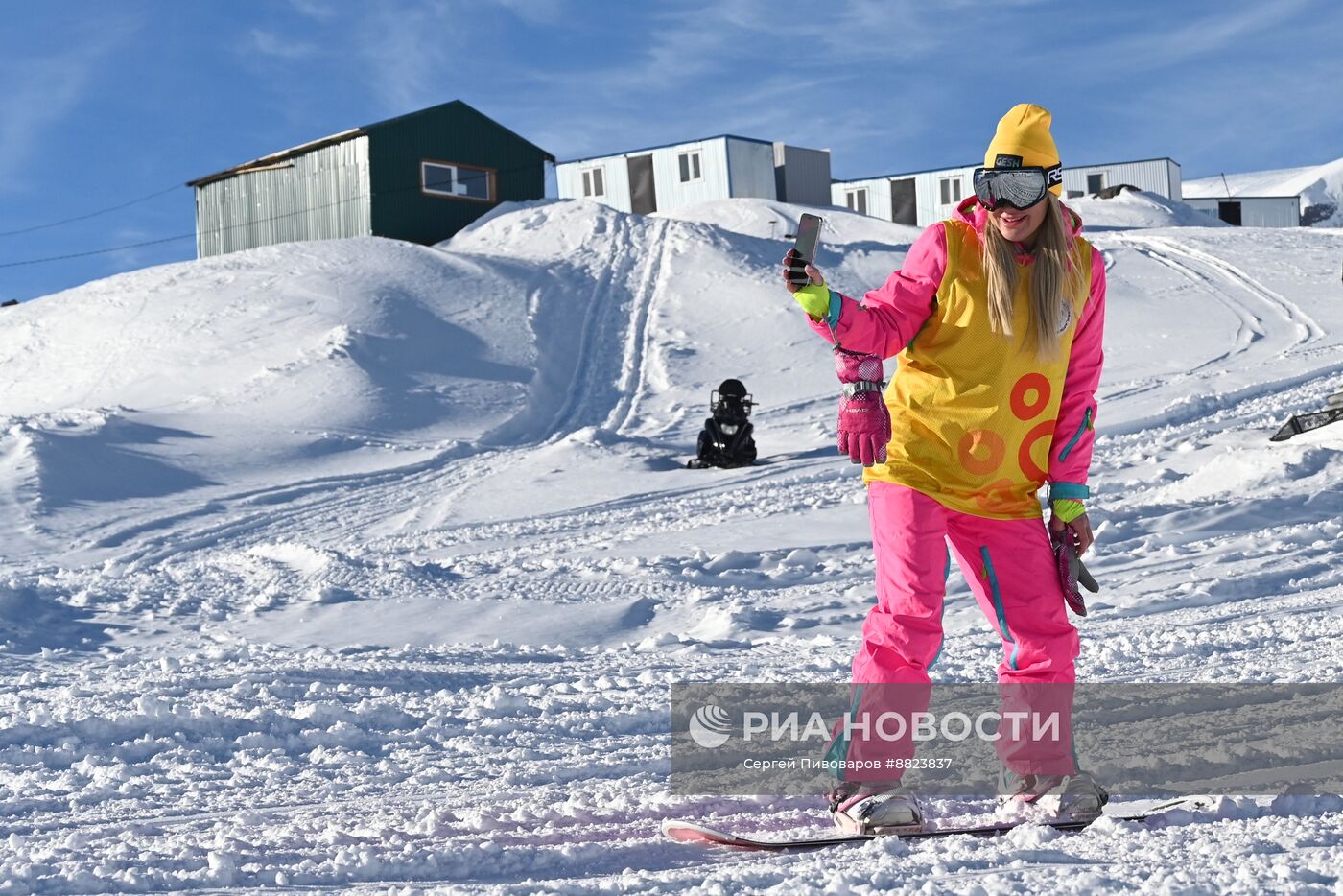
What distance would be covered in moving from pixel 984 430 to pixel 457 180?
28.3 meters

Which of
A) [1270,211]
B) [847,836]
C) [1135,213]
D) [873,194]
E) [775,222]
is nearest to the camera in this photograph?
[847,836]

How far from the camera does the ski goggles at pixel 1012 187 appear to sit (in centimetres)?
301

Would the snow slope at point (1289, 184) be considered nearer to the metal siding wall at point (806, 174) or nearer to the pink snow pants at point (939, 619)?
the metal siding wall at point (806, 174)

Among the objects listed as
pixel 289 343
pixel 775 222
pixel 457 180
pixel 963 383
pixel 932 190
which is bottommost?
pixel 963 383

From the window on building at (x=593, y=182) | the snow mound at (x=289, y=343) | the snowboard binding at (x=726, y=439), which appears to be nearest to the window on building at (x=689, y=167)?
the window on building at (x=593, y=182)

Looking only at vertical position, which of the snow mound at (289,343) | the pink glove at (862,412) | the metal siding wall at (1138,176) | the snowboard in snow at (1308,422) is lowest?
the snowboard in snow at (1308,422)

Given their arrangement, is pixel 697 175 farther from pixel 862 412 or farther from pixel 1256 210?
pixel 862 412

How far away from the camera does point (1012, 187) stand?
3.02m

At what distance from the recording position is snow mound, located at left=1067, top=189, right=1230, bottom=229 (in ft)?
115

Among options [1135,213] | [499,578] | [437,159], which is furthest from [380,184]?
[1135,213]

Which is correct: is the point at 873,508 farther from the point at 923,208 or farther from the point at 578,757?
the point at 923,208

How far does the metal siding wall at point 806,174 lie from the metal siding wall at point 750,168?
1.54 metres

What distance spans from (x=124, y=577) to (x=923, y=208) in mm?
36503

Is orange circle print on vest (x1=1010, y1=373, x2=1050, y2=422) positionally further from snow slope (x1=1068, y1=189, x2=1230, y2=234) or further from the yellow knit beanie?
snow slope (x1=1068, y1=189, x2=1230, y2=234)
